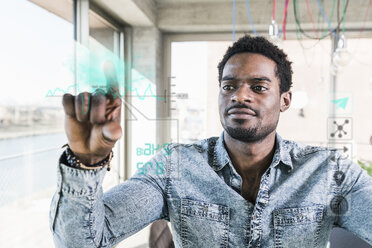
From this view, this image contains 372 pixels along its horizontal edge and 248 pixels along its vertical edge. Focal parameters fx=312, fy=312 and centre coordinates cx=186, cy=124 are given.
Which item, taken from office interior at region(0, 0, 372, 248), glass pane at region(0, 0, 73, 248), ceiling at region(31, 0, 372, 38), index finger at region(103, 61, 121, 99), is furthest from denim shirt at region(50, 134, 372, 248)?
ceiling at region(31, 0, 372, 38)

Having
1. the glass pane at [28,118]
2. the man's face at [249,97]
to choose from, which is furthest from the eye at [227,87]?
the glass pane at [28,118]

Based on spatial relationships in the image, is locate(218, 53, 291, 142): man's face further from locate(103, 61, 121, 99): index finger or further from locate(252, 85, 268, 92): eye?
locate(103, 61, 121, 99): index finger

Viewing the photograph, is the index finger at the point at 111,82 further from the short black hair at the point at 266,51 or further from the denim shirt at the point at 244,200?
the short black hair at the point at 266,51

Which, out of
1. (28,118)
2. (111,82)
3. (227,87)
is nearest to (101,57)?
(111,82)

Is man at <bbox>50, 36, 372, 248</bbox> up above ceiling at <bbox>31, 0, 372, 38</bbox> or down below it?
below

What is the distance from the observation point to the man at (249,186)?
735 millimetres

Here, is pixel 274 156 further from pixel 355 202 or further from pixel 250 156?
pixel 355 202

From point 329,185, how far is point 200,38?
2450 mm

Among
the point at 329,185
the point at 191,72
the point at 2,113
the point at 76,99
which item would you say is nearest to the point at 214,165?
the point at 329,185

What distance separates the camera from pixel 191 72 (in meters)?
2.89

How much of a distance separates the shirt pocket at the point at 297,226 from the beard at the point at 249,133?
0.19 metres

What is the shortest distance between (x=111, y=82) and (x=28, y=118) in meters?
1.06

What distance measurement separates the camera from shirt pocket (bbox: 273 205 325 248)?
29.8 inches

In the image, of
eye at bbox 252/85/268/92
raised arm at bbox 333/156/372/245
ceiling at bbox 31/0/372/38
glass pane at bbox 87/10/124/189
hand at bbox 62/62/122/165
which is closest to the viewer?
hand at bbox 62/62/122/165
